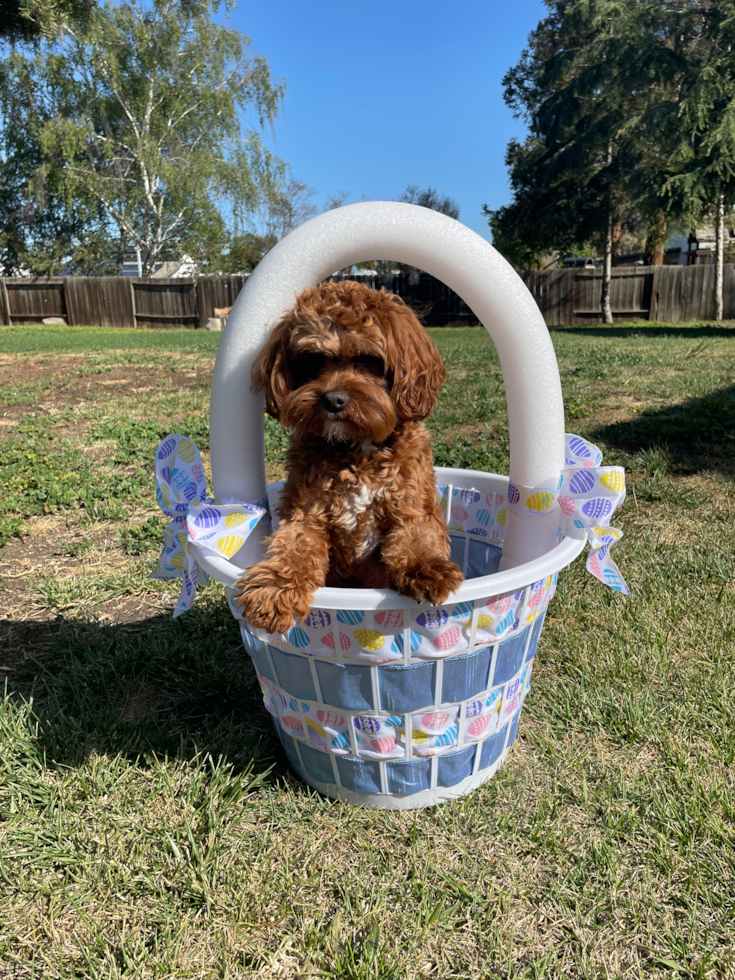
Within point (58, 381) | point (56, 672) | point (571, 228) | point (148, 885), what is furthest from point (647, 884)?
point (571, 228)

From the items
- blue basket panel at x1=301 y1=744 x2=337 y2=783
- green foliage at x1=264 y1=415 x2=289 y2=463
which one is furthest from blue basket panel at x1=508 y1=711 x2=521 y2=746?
green foliage at x1=264 y1=415 x2=289 y2=463

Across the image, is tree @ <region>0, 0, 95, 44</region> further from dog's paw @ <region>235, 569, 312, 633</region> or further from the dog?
dog's paw @ <region>235, 569, 312, 633</region>

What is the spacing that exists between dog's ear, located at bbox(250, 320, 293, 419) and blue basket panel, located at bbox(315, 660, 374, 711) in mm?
929

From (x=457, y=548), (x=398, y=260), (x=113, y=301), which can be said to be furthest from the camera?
(x=113, y=301)

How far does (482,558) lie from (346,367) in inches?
61.9

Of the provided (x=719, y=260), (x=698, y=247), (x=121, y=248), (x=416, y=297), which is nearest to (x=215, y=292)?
(x=416, y=297)

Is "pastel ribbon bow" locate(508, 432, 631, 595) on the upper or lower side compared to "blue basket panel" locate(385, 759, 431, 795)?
upper

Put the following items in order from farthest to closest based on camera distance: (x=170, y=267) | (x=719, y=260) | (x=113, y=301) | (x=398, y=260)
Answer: (x=170, y=267)
(x=113, y=301)
(x=719, y=260)
(x=398, y=260)

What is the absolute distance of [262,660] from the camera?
2182 mm

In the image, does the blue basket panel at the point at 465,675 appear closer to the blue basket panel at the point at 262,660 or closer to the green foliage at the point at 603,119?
the blue basket panel at the point at 262,660

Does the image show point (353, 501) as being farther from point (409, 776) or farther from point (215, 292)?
point (215, 292)

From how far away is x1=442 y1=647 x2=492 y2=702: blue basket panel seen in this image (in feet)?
6.54

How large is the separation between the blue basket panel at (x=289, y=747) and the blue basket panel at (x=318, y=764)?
1.9 inches

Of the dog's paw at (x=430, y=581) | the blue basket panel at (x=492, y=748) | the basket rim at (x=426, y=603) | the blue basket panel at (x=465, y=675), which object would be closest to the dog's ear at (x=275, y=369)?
the basket rim at (x=426, y=603)
